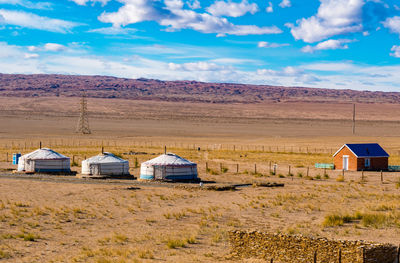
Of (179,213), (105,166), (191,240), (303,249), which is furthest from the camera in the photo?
(105,166)

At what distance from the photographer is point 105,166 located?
1618 inches

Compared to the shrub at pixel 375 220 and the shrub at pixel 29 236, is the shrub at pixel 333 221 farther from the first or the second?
the shrub at pixel 29 236

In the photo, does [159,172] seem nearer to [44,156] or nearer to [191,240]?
[44,156]

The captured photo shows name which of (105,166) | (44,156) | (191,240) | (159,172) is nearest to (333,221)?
(191,240)

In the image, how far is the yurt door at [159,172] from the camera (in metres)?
39.3

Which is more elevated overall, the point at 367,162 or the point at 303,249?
the point at 367,162

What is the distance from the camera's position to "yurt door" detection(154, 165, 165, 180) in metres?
39.3

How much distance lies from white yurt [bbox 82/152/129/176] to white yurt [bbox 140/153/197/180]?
93.9 inches

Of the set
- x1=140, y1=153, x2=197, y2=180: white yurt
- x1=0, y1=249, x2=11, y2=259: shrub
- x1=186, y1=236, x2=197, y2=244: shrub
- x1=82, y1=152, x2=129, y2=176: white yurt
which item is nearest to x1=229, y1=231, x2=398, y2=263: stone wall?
x1=186, y1=236, x2=197, y2=244: shrub

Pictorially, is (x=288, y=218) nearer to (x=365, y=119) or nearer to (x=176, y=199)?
(x=176, y=199)

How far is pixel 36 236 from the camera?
2086 cm

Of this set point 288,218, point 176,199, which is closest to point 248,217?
point 288,218

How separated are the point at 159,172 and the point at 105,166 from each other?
462 centimetres

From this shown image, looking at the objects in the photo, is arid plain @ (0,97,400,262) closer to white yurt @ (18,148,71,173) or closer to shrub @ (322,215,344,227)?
shrub @ (322,215,344,227)
